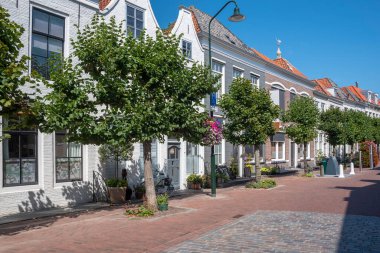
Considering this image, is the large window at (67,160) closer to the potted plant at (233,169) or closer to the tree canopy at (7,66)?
the tree canopy at (7,66)

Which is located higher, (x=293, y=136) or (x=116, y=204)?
(x=293, y=136)

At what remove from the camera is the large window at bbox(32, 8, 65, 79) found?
12.6 meters

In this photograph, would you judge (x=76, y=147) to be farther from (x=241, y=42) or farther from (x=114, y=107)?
(x=241, y=42)

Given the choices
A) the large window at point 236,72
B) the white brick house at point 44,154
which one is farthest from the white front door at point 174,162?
the large window at point 236,72

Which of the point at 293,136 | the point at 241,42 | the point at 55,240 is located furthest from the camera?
the point at 241,42

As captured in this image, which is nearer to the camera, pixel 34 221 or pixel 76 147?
pixel 34 221

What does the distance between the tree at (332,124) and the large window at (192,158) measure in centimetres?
1416

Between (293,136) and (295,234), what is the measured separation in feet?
57.7

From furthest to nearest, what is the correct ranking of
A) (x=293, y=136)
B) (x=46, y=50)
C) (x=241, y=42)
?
(x=241, y=42) → (x=293, y=136) → (x=46, y=50)

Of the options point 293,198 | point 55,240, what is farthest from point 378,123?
point 55,240

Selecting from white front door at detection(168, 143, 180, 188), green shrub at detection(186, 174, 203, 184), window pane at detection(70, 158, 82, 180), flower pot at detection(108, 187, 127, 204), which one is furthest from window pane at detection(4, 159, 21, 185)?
green shrub at detection(186, 174, 203, 184)

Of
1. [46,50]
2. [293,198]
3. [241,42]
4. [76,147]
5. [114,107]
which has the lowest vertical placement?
[293,198]

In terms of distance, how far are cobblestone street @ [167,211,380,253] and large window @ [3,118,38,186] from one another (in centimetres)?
656

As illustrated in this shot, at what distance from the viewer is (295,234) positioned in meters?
8.57
